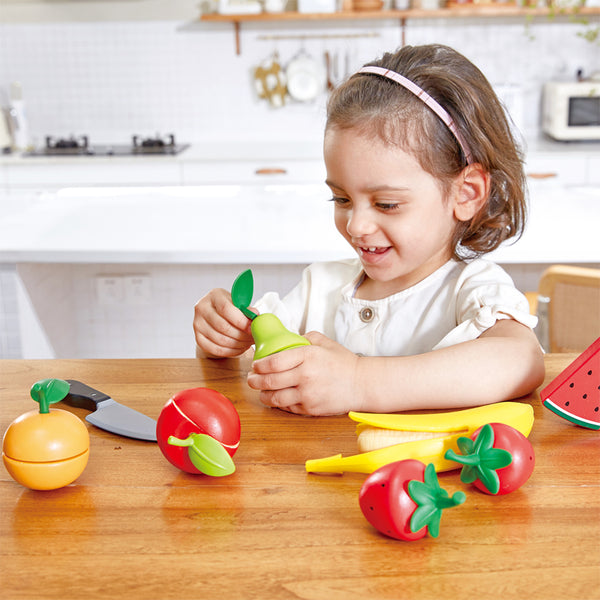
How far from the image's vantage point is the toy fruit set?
1.80 feet

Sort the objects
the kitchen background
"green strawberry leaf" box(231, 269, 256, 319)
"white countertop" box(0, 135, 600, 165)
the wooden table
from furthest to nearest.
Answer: the kitchen background < "white countertop" box(0, 135, 600, 165) < "green strawberry leaf" box(231, 269, 256, 319) < the wooden table

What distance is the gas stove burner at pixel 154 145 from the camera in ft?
12.3

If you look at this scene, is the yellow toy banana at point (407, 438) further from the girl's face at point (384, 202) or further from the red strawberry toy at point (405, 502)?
the girl's face at point (384, 202)

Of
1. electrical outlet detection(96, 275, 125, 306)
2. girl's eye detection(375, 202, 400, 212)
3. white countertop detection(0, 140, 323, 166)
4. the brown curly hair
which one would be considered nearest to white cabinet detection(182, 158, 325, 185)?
white countertop detection(0, 140, 323, 166)

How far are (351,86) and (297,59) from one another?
3.24 metres

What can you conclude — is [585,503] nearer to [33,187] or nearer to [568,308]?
[568,308]

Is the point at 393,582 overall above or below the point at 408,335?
above

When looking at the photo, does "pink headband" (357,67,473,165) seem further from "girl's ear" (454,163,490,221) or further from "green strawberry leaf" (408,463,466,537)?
"green strawberry leaf" (408,463,466,537)

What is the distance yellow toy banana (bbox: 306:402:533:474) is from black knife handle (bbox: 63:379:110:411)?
0.28 m

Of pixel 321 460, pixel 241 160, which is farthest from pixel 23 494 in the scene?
pixel 241 160

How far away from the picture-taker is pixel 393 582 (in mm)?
509

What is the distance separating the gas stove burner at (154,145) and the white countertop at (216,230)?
1214mm

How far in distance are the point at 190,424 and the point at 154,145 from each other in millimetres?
3469

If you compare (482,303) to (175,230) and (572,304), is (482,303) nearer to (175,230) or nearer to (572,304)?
(572,304)
